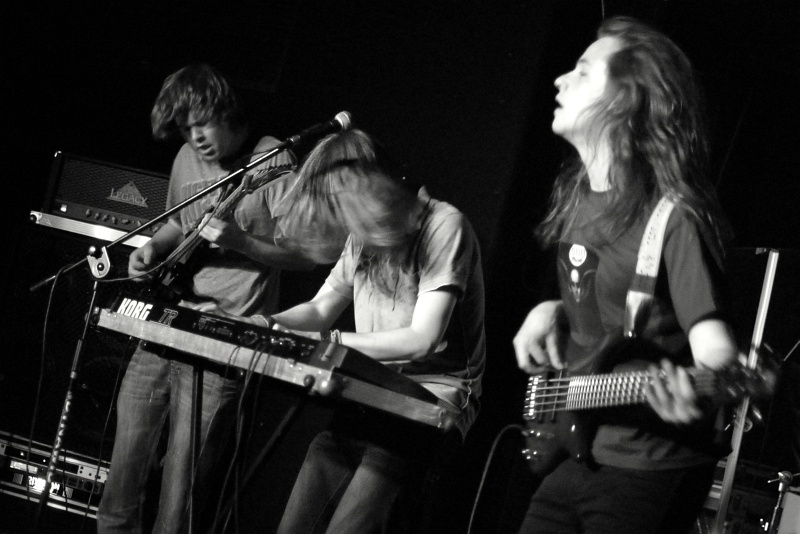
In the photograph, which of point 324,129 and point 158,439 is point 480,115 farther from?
point 158,439

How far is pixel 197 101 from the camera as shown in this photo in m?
3.15

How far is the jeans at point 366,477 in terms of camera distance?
7.04 feet

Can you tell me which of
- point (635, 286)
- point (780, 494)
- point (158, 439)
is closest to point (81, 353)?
point (158, 439)

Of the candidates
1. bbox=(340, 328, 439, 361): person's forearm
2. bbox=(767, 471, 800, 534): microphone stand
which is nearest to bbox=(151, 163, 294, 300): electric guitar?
bbox=(340, 328, 439, 361): person's forearm

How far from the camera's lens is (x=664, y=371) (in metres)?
1.50

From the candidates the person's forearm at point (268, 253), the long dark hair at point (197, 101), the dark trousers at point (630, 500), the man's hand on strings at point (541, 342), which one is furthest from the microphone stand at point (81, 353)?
the dark trousers at point (630, 500)

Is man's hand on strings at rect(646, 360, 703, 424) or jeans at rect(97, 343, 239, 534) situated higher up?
man's hand on strings at rect(646, 360, 703, 424)

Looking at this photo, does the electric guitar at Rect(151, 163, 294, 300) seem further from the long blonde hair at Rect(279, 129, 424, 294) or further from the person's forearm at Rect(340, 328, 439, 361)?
the person's forearm at Rect(340, 328, 439, 361)

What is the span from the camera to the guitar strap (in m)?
1.65

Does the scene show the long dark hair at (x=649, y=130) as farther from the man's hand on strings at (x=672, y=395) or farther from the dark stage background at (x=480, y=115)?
the dark stage background at (x=480, y=115)

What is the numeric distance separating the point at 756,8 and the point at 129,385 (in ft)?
9.91

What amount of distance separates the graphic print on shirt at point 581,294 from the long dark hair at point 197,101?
5.72ft

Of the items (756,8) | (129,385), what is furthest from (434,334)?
(756,8)

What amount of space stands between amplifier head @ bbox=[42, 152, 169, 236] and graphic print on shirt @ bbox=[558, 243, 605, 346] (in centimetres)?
213
